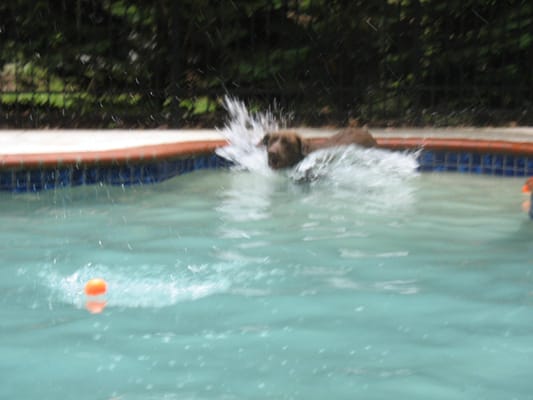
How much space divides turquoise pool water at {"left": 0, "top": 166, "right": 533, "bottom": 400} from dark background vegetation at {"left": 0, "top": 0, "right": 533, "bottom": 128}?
332 cm

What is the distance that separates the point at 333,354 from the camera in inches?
126

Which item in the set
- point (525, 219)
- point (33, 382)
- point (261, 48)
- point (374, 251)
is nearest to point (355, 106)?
point (261, 48)

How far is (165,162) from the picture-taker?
6.93 m

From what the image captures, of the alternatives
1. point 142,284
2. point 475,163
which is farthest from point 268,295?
point 475,163

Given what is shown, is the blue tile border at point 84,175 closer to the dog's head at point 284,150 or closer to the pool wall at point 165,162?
the pool wall at point 165,162

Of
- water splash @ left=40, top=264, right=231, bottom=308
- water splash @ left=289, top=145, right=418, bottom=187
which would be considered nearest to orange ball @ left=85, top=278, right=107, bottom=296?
water splash @ left=40, top=264, right=231, bottom=308

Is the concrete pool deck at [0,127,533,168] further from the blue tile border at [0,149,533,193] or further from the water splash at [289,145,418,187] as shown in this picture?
the water splash at [289,145,418,187]

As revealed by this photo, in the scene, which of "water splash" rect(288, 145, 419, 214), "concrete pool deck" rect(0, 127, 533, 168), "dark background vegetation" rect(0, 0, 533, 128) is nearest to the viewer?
"water splash" rect(288, 145, 419, 214)

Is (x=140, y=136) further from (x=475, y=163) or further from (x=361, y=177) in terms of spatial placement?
(x=475, y=163)

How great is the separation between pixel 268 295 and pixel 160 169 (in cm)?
311

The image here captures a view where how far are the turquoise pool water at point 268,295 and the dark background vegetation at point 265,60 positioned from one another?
10.9 feet

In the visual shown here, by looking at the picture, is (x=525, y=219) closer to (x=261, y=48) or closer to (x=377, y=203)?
(x=377, y=203)

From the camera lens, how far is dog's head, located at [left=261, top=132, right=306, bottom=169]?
23.5 ft

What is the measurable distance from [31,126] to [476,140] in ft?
14.5
